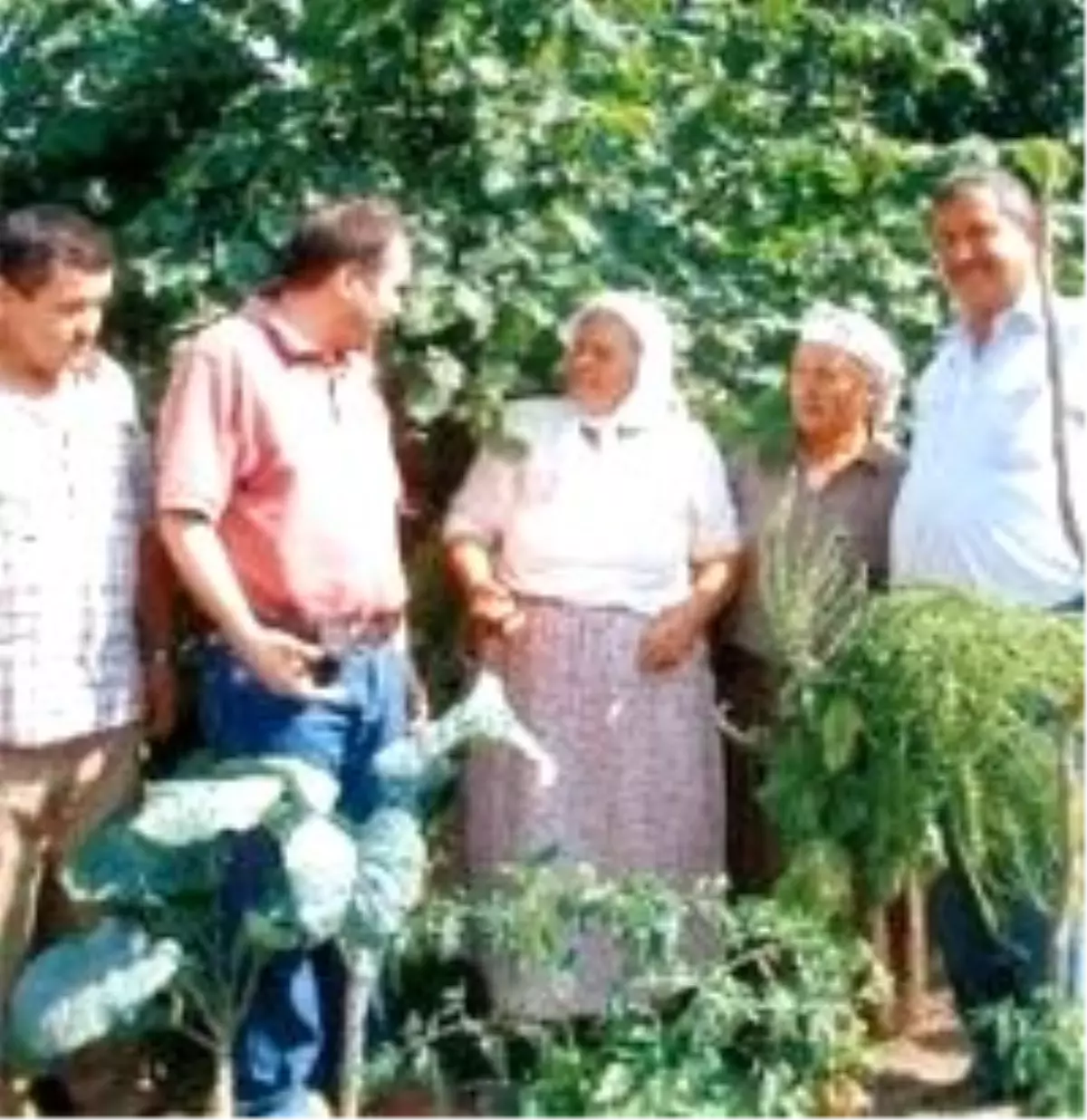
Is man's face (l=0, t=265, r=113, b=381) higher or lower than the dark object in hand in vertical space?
higher

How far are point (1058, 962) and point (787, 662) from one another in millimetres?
606

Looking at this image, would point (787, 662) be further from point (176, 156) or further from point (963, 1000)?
point (176, 156)

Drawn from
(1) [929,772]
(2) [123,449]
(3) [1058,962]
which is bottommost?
(3) [1058,962]

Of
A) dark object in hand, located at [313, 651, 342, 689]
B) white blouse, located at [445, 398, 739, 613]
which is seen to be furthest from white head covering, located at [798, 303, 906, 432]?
dark object in hand, located at [313, 651, 342, 689]

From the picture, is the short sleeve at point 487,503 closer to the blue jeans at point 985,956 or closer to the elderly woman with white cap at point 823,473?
the elderly woman with white cap at point 823,473

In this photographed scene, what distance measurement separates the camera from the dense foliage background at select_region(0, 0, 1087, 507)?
4688 mm

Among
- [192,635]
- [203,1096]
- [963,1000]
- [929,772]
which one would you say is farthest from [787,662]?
[203,1096]

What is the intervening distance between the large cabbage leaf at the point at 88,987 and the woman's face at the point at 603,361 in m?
1.16

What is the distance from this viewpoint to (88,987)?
156 inches

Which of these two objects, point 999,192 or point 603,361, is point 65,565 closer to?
point 603,361

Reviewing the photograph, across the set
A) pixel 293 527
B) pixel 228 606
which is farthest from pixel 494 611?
pixel 228 606

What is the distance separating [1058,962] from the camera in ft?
13.0

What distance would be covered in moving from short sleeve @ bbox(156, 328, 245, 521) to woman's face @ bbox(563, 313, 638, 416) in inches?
27.1

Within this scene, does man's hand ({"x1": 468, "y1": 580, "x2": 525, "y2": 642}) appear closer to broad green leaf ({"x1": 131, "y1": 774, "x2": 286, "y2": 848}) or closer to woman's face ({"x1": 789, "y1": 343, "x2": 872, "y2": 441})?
woman's face ({"x1": 789, "y1": 343, "x2": 872, "y2": 441})
